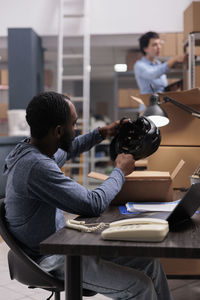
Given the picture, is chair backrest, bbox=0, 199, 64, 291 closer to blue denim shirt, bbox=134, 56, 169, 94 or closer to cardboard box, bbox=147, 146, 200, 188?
cardboard box, bbox=147, 146, 200, 188

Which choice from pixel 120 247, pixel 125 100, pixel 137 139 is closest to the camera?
pixel 120 247

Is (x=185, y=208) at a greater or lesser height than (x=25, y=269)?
greater

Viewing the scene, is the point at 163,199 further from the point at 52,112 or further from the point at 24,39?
the point at 24,39

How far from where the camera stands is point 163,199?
1.47 m

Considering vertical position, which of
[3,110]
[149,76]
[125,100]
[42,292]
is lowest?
[42,292]

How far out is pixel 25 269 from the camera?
129cm

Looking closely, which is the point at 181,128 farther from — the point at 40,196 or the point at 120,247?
the point at 120,247

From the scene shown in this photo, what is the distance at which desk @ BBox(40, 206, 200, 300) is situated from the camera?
852 mm

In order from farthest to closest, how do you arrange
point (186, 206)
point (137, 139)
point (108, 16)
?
point (108, 16)
point (137, 139)
point (186, 206)

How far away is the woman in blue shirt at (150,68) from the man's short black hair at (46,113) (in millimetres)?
1957

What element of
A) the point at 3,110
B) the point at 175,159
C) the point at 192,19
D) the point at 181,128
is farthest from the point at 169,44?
the point at 175,159

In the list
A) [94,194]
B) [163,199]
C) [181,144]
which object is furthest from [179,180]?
[94,194]

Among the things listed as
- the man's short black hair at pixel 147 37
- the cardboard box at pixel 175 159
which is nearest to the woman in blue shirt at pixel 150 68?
the man's short black hair at pixel 147 37

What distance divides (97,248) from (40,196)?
0.32 meters
